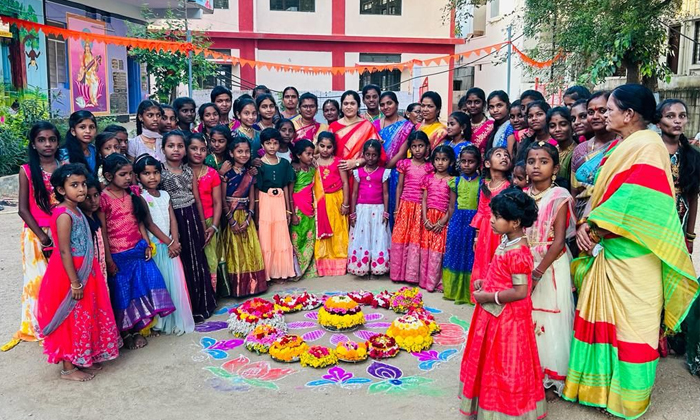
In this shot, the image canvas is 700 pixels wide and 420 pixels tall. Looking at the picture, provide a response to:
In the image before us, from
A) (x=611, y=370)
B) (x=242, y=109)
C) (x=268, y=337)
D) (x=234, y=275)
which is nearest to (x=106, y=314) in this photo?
(x=268, y=337)

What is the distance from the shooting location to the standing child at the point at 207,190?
5012mm

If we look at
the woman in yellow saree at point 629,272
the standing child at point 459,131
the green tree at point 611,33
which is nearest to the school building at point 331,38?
the green tree at point 611,33

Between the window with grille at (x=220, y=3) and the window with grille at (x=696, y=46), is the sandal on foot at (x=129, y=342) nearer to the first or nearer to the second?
the window with grille at (x=696, y=46)

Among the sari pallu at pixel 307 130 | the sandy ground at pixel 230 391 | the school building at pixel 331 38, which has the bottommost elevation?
the sandy ground at pixel 230 391

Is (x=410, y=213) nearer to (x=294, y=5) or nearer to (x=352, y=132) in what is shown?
(x=352, y=132)

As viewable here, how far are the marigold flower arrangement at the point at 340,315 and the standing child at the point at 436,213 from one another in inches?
44.7

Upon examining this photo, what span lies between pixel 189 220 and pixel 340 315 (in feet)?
4.93

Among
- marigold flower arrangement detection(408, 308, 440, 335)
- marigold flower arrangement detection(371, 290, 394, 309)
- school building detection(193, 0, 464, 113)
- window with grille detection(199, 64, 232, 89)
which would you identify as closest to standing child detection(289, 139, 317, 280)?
marigold flower arrangement detection(371, 290, 394, 309)

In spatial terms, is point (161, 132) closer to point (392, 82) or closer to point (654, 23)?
point (654, 23)

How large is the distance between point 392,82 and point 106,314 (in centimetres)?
1970

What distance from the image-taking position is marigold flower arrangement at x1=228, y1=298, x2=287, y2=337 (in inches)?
184

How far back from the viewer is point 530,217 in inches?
124

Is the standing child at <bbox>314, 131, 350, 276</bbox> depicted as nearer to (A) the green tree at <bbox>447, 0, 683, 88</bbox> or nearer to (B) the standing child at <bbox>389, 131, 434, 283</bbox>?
(B) the standing child at <bbox>389, 131, 434, 283</bbox>

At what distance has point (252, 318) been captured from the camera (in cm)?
473
